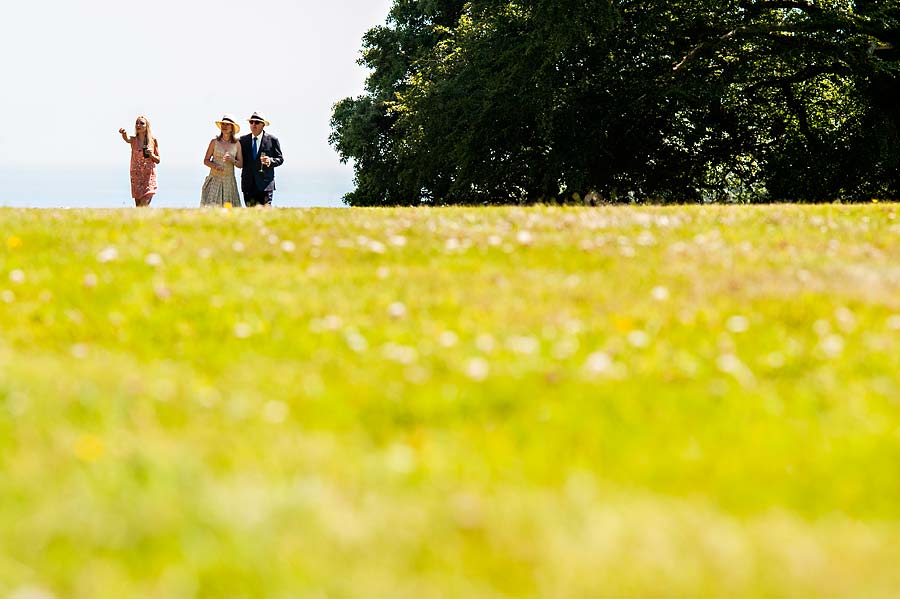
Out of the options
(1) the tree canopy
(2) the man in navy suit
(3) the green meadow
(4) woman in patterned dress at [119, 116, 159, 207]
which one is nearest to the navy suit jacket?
(2) the man in navy suit

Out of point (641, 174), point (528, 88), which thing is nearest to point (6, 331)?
point (528, 88)

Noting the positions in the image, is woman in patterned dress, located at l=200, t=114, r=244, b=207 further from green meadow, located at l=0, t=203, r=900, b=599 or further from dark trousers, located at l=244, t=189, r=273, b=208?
green meadow, located at l=0, t=203, r=900, b=599

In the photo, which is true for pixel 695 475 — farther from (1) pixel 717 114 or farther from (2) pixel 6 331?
(1) pixel 717 114

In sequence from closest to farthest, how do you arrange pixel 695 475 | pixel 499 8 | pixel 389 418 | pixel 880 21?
pixel 695 475 → pixel 389 418 → pixel 880 21 → pixel 499 8

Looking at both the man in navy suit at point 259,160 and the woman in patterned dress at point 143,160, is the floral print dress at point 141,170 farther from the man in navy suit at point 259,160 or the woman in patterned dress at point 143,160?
the man in navy suit at point 259,160

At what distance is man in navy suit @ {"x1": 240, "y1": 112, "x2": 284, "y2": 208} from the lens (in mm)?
19141

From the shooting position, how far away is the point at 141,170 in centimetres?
2095

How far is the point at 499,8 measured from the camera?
3375 centimetres

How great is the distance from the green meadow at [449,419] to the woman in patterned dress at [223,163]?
8700 mm

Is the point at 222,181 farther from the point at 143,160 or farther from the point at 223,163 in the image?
the point at 143,160

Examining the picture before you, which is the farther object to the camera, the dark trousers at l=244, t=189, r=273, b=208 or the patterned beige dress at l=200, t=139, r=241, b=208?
the dark trousers at l=244, t=189, r=273, b=208

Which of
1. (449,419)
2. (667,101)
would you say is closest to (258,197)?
(449,419)

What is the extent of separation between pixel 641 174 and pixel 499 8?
8.18 m

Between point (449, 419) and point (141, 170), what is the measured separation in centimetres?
1701
